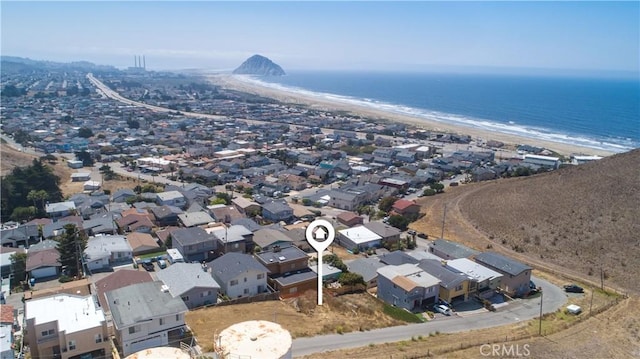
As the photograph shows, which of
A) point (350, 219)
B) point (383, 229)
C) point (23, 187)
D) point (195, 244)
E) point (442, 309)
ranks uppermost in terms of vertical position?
point (23, 187)

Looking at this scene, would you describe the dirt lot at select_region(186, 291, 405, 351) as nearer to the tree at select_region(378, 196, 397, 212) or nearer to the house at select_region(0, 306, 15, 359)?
the house at select_region(0, 306, 15, 359)

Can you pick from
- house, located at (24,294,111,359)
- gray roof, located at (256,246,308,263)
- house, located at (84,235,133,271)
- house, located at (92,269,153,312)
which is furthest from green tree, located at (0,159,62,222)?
house, located at (24,294,111,359)

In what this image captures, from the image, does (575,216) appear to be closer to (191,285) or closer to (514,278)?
(514,278)

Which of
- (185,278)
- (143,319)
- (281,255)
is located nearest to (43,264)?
(185,278)

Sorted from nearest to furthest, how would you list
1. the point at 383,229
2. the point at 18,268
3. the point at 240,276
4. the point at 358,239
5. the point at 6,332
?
1. the point at 6,332
2. the point at 240,276
3. the point at 18,268
4. the point at 358,239
5. the point at 383,229

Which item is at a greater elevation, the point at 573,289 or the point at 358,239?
the point at 358,239

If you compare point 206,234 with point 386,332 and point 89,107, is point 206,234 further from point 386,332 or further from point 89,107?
point 89,107

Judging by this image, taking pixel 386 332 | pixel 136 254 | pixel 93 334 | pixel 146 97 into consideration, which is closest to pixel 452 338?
pixel 386 332

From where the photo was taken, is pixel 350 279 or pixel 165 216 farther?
pixel 165 216
